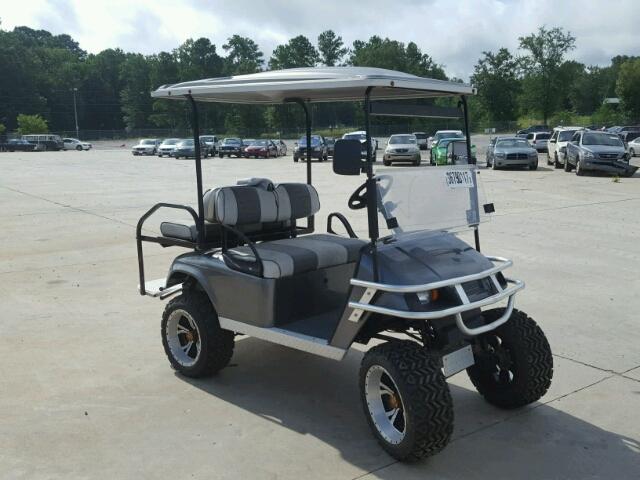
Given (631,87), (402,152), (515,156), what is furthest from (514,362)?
(631,87)

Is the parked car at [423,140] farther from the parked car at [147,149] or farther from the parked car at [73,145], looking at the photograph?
the parked car at [73,145]

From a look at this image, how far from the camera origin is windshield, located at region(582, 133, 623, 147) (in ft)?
71.5

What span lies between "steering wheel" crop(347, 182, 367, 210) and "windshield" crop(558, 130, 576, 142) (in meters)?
23.2

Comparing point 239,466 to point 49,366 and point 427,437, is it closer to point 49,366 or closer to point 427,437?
point 427,437

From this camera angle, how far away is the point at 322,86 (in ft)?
13.3

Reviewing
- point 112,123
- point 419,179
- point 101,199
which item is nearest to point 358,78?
point 419,179


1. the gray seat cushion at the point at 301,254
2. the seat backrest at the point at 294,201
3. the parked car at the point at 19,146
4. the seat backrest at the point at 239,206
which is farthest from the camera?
the parked car at the point at 19,146

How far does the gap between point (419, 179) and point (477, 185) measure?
507 millimetres

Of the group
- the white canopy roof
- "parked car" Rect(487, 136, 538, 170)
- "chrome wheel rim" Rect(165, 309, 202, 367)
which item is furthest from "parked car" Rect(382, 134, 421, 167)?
"chrome wheel rim" Rect(165, 309, 202, 367)

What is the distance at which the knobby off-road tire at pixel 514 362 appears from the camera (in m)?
4.05

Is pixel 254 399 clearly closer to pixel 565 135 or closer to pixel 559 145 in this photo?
pixel 559 145

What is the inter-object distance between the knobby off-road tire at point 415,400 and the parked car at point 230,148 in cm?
3764

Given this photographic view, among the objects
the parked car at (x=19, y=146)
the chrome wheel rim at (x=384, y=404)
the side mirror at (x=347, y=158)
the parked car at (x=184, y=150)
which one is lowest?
the chrome wheel rim at (x=384, y=404)

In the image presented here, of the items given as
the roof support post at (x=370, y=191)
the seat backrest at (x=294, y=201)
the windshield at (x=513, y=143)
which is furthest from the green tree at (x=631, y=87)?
the roof support post at (x=370, y=191)
